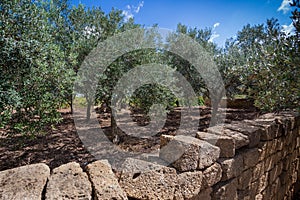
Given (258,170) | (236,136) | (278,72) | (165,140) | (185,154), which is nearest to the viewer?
(185,154)

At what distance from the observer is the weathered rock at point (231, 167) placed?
233cm

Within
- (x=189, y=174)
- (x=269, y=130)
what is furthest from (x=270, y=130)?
(x=189, y=174)

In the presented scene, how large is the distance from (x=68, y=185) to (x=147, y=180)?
2.08ft

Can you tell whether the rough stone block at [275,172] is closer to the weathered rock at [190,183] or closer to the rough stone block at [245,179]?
the rough stone block at [245,179]

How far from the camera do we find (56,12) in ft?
20.7

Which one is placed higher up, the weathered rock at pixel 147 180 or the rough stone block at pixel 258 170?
the weathered rock at pixel 147 180

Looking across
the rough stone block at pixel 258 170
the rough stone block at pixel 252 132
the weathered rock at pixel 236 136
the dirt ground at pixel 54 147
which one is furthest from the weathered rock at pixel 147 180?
the dirt ground at pixel 54 147

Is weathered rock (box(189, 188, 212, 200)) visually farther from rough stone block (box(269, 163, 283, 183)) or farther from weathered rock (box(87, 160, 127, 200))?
rough stone block (box(269, 163, 283, 183))

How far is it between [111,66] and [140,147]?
3.16 m

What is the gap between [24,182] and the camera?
128 cm

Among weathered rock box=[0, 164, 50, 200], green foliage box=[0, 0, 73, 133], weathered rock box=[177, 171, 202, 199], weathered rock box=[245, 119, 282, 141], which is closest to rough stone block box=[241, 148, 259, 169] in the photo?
weathered rock box=[245, 119, 282, 141]

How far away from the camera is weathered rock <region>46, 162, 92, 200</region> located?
1285 millimetres

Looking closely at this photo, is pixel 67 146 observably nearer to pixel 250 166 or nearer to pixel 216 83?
pixel 250 166

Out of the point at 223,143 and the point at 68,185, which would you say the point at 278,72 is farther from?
the point at 68,185
